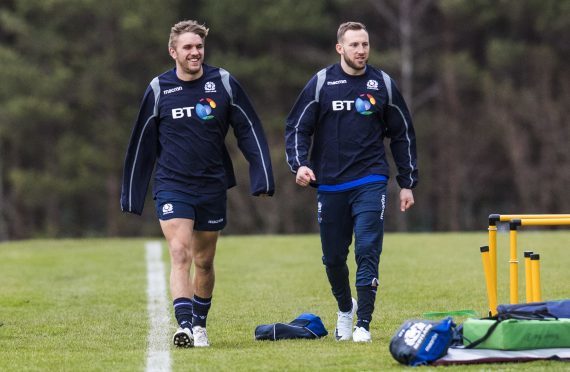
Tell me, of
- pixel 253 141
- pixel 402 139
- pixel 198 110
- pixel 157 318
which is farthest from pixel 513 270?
pixel 157 318

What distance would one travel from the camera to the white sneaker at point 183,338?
29.6 feet

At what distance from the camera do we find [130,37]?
4747cm

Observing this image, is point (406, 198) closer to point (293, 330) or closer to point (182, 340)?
point (293, 330)

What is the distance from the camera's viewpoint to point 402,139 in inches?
383

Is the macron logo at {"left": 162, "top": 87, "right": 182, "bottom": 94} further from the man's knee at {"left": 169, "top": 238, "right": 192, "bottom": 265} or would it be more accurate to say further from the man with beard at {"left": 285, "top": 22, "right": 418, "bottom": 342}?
the man's knee at {"left": 169, "top": 238, "right": 192, "bottom": 265}

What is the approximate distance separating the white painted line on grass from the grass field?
8 cm

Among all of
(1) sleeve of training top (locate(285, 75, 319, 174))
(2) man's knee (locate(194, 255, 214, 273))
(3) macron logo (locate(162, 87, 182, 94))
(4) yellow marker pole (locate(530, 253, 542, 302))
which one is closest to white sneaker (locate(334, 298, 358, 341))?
(2) man's knee (locate(194, 255, 214, 273))

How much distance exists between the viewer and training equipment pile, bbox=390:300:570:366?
7641 mm

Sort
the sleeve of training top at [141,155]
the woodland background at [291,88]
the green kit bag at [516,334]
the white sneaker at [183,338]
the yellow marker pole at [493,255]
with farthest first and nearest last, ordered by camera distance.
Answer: the woodland background at [291,88] < the yellow marker pole at [493,255] < the sleeve of training top at [141,155] < the white sneaker at [183,338] < the green kit bag at [516,334]

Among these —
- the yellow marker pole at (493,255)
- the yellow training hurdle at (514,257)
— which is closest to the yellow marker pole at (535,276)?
the yellow training hurdle at (514,257)

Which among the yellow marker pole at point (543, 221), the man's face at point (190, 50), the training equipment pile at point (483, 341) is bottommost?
the training equipment pile at point (483, 341)

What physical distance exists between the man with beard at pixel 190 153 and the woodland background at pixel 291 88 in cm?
3497

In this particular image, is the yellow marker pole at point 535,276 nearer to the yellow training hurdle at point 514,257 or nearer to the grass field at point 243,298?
the yellow training hurdle at point 514,257

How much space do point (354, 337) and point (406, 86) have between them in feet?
124
